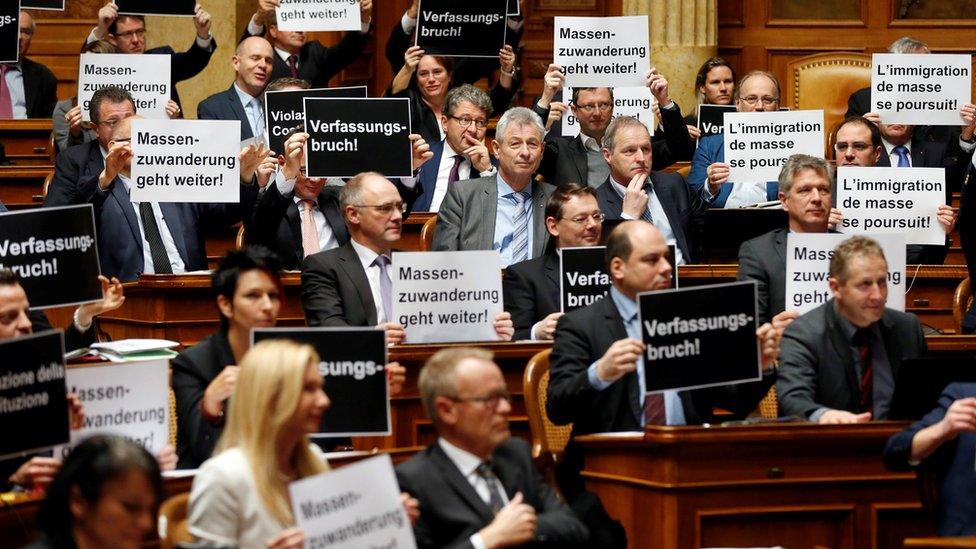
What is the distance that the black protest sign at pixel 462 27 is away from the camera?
9.69m

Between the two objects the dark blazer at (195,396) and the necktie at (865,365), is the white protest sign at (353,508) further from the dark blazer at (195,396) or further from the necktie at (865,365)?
the necktie at (865,365)

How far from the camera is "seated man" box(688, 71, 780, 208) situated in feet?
30.4

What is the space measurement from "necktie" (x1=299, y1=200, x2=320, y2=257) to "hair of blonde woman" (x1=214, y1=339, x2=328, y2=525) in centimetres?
410

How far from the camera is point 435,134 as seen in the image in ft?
32.4

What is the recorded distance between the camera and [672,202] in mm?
8609

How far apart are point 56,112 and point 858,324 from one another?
5692mm

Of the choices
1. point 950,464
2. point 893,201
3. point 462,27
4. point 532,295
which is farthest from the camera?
point 462,27

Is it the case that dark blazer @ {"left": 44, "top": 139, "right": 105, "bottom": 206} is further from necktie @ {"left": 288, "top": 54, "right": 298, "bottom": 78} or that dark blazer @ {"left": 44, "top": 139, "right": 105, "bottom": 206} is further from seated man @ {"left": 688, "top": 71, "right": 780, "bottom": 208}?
seated man @ {"left": 688, "top": 71, "right": 780, "bottom": 208}

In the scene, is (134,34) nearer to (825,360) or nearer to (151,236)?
(151,236)

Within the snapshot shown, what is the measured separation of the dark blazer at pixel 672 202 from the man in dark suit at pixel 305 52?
2.56m

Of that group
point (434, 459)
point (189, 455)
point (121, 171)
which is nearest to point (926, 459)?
point (434, 459)

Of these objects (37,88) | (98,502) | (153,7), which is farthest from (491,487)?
(37,88)

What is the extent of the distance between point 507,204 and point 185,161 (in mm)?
1622

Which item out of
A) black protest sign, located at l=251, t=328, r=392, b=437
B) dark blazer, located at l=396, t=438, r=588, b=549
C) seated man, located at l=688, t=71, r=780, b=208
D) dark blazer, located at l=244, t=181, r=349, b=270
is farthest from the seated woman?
seated man, located at l=688, t=71, r=780, b=208
